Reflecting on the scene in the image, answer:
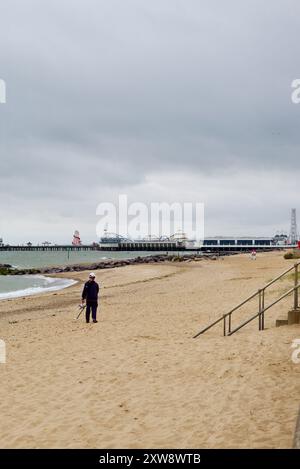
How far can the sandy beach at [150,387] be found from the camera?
6.26 meters

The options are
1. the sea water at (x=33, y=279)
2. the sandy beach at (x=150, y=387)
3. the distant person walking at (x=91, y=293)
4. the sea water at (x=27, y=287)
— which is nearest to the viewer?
the sandy beach at (x=150, y=387)

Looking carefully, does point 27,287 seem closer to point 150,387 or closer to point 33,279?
point 33,279

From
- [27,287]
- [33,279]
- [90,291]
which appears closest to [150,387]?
[90,291]

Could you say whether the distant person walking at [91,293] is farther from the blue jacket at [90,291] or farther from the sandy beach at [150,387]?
the sandy beach at [150,387]

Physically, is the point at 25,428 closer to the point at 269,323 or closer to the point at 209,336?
the point at 209,336

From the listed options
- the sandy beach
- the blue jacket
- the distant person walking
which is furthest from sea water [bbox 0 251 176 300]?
the sandy beach

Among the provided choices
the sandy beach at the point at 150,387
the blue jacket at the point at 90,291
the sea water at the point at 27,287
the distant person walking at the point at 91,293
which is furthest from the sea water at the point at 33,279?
the sandy beach at the point at 150,387

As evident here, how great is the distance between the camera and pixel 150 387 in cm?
834

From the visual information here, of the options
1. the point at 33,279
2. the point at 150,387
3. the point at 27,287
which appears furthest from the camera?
the point at 33,279

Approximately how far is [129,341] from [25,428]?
18.7ft

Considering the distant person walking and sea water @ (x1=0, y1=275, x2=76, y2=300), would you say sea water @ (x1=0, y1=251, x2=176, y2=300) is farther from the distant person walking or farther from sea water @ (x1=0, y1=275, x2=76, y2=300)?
the distant person walking

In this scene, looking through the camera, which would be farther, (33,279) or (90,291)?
(33,279)
